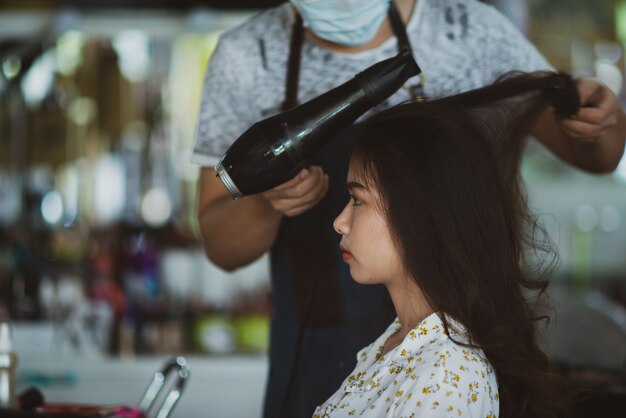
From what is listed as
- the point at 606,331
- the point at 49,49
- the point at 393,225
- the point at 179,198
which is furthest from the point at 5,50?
the point at 393,225

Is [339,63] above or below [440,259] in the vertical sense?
above

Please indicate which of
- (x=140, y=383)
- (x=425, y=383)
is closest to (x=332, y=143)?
(x=425, y=383)

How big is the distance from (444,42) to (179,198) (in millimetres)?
2154

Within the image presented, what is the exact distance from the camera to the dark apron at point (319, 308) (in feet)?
4.94

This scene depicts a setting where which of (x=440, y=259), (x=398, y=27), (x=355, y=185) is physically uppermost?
(x=398, y=27)

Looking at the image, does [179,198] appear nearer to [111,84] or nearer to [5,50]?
[111,84]

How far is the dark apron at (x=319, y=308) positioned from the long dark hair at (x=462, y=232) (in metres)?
0.24

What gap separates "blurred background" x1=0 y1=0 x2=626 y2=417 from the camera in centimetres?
305

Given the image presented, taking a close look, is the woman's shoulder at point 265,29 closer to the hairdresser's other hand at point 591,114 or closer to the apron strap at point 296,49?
the apron strap at point 296,49

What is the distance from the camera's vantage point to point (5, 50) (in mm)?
3248

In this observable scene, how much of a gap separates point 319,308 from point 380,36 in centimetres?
47

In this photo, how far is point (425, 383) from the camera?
1.10 m

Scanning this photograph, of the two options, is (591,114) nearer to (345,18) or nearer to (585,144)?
(585,144)

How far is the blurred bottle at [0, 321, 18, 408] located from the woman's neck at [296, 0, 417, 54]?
0.69m
